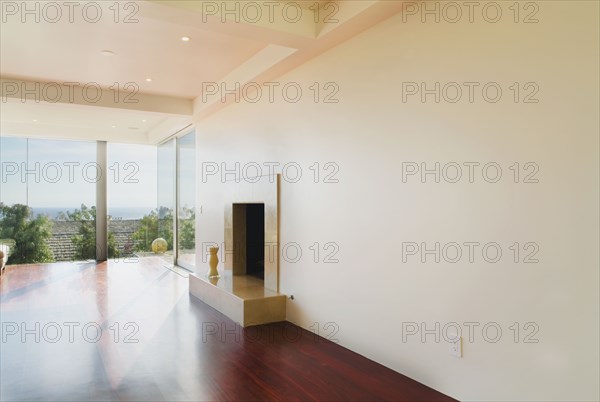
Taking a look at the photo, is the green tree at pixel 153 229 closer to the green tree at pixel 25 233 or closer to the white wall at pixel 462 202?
the green tree at pixel 25 233

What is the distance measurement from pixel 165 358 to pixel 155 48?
285cm

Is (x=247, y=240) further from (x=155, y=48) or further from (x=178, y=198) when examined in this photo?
(x=178, y=198)

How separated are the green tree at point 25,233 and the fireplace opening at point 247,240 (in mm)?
5397

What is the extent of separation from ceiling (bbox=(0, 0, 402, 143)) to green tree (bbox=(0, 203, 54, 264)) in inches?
94.7

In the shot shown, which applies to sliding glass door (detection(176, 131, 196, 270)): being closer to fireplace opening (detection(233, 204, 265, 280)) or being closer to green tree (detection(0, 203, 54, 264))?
fireplace opening (detection(233, 204, 265, 280))

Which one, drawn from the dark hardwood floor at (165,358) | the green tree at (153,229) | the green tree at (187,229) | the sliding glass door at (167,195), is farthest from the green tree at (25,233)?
the dark hardwood floor at (165,358)

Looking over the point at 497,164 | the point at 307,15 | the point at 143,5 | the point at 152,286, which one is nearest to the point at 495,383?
the point at 497,164

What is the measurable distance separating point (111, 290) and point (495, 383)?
5.07 meters

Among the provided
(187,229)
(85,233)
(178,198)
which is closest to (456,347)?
(187,229)

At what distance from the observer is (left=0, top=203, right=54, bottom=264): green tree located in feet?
26.8

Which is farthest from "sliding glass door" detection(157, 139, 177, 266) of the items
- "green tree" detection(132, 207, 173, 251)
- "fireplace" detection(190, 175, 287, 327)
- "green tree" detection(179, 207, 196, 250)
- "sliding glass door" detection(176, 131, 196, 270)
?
"fireplace" detection(190, 175, 287, 327)

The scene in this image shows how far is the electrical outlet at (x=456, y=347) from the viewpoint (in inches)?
98.0

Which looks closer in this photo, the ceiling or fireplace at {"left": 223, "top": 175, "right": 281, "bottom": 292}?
the ceiling

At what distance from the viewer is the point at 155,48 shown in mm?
4047
